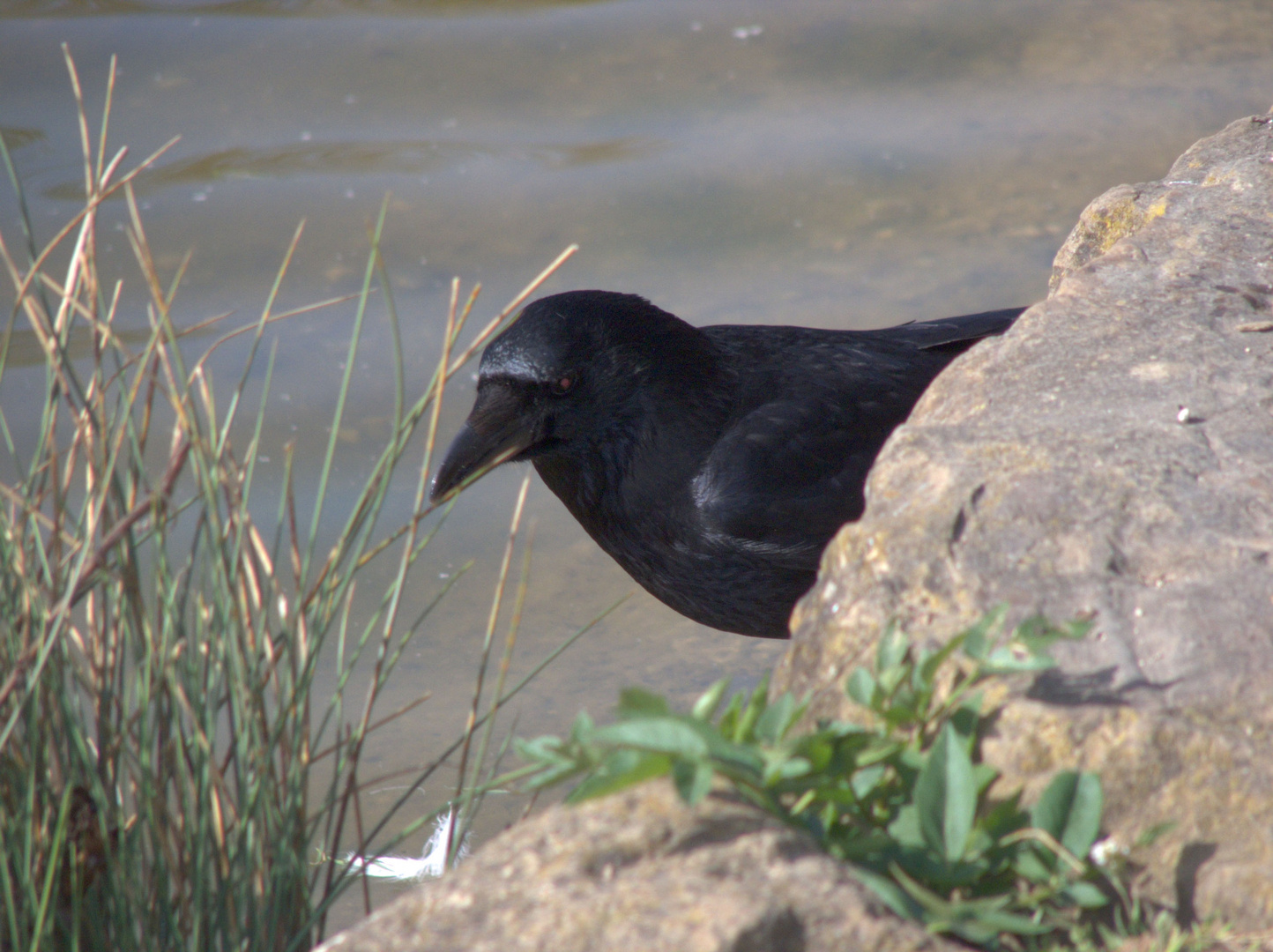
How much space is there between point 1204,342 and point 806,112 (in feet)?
14.1

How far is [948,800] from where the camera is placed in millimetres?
1184

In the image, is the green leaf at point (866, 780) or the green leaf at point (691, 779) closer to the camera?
the green leaf at point (691, 779)

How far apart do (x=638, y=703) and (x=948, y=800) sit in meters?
0.30

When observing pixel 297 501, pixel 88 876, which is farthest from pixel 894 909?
pixel 297 501

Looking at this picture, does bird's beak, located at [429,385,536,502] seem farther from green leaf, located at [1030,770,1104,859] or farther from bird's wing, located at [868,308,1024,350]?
green leaf, located at [1030,770,1104,859]

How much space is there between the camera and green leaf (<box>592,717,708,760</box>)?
111 cm

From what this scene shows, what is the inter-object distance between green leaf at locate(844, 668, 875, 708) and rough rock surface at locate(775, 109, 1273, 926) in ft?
0.28

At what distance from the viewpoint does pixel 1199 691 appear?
1.32m

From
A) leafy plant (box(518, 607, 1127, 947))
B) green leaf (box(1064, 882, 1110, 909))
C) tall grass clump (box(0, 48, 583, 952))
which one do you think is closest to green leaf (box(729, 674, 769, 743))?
leafy plant (box(518, 607, 1127, 947))

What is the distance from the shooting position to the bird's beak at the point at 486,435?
8.50ft

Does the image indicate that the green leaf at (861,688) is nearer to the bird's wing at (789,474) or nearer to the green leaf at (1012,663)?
the green leaf at (1012,663)

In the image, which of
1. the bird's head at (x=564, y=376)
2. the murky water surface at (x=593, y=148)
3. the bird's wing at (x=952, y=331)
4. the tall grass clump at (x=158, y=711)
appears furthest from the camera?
the murky water surface at (x=593, y=148)

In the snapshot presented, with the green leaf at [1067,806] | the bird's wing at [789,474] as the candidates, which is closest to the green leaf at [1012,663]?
the green leaf at [1067,806]

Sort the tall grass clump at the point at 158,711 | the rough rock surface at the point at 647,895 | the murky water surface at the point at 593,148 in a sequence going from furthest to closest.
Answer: the murky water surface at the point at 593,148 < the tall grass clump at the point at 158,711 < the rough rock surface at the point at 647,895
